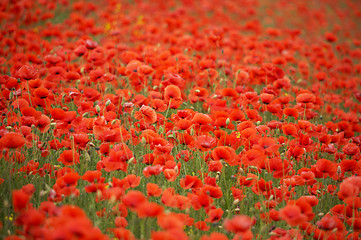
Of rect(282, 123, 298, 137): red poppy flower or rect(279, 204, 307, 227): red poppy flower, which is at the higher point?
rect(282, 123, 298, 137): red poppy flower

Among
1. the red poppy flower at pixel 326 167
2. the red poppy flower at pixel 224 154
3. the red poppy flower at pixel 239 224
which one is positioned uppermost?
the red poppy flower at pixel 224 154

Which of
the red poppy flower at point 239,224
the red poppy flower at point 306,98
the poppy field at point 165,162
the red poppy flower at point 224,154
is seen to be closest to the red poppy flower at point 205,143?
the poppy field at point 165,162

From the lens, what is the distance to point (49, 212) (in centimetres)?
178

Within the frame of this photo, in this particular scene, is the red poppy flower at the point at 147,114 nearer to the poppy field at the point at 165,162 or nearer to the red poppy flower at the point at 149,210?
the poppy field at the point at 165,162

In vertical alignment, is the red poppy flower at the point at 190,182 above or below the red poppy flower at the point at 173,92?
below

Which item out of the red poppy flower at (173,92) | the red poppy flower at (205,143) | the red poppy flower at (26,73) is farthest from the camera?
the red poppy flower at (173,92)

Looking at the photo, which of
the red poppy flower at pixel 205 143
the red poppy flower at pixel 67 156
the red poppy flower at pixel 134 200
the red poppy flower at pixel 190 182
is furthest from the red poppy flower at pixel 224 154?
the red poppy flower at pixel 67 156

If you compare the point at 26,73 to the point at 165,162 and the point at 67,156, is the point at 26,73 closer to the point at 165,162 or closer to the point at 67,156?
the point at 67,156

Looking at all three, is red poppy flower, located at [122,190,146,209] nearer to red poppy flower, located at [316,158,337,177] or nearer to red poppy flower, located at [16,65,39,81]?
red poppy flower, located at [316,158,337,177]

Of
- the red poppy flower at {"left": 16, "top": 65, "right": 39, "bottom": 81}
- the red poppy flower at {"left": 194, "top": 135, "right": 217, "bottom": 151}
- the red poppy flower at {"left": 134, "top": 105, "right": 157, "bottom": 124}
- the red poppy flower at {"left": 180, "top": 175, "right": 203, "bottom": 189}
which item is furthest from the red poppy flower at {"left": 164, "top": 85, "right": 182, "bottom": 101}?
the red poppy flower at {"left": 16, "top": 65, "right": 39, "bottom": 81}

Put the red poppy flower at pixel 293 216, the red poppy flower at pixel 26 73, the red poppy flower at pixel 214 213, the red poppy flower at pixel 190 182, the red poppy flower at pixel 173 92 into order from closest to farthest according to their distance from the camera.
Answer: the red poppy flower at pixel 293 216 → the red poppy flower at pixel 214 213 → the red poppy flower at pixel 190 182 → the red poppy flower at pixel 26 73 → the red poppy flower at pixel 173 92

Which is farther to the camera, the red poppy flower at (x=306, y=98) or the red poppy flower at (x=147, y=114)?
the red poppy flower at (x=306, y=98)

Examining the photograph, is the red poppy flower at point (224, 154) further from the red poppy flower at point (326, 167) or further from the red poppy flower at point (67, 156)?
the red poppy flower at point (67, 156)

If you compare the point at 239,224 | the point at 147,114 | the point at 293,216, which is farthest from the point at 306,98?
the point at 239,224
